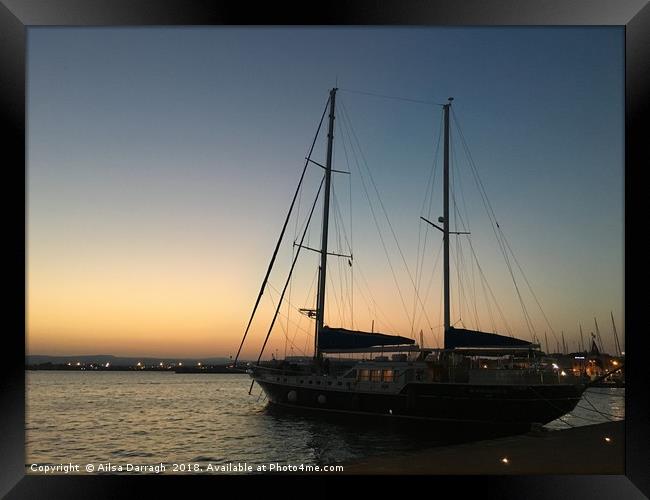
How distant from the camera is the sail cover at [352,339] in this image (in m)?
Answer: 12.9

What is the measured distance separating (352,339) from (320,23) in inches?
374

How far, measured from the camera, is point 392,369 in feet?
40.9

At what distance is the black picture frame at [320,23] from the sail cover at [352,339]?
28.0 ft

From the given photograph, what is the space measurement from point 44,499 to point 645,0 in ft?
18.0

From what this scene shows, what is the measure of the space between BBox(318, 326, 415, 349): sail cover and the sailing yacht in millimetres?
21

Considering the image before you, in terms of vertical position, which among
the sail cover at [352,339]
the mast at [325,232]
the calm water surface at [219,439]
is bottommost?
the calm water surface at [219,439]

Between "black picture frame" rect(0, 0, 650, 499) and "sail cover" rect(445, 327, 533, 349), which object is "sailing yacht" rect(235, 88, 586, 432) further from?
"black picture frame" rect(0, 0, 650, 499)

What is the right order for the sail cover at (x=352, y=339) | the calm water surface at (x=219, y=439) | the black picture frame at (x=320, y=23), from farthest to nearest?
1. the sail cover at (x=352, y=339)
2. the calm water surface at (x=219, y=439)
3. the black picture frame at (x=320, y=23)

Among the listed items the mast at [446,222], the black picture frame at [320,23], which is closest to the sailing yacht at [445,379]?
the mast at [446,222]

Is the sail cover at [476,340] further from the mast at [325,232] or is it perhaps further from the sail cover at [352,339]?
the mast at [325,232]

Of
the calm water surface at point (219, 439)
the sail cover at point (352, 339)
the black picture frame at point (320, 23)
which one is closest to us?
the black picture frame at point (320, 23)

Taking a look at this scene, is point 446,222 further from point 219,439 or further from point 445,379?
point 219,439

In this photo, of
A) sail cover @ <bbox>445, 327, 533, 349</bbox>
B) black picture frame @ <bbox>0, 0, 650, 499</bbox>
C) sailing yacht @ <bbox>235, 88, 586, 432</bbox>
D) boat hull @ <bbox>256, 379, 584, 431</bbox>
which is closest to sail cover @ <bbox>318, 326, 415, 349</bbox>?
sailing yacht @ <bbox>235, 88, 586, 432</bbox>

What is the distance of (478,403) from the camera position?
37.4ft
